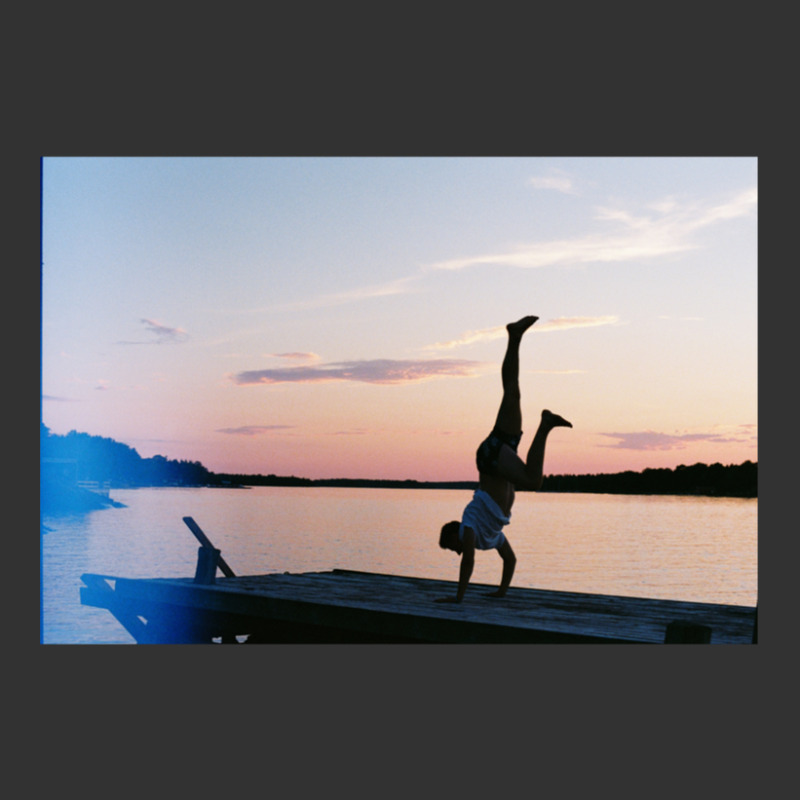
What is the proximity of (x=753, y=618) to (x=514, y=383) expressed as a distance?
330 cm

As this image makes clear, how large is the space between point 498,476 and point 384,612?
6.16 feet

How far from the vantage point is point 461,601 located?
1023 centimetres

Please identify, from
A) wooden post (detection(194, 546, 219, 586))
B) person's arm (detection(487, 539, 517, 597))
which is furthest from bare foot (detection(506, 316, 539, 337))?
wooden post (detection(194, 546, 219, 586))

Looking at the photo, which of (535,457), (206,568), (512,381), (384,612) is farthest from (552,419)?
(206,568)

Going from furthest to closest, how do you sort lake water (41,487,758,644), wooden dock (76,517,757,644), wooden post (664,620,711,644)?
1. lake water (41,487,758,644)
2. wooden dock (76,517,757,644)
3. wooden post (664,620,711,644)

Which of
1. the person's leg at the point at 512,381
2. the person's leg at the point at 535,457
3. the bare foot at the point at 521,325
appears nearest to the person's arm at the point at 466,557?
the person's leg at the point at 535,457

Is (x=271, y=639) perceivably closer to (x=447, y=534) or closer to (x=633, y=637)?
(x=447, y=534)

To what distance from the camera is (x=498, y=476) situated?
33.8ft

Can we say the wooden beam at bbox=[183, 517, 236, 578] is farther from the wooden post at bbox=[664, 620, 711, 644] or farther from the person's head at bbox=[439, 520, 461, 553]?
the wooden post at bbox=[664, 620, 711, 644]

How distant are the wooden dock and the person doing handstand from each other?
2.01 ft

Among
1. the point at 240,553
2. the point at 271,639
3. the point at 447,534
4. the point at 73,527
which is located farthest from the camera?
the point at 73,527

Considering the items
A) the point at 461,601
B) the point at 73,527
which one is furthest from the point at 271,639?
the point at 73,527

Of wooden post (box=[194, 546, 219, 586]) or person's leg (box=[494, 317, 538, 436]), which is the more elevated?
person's leg (box=[494, 317, 538, 436])

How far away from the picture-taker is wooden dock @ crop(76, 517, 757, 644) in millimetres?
8578
